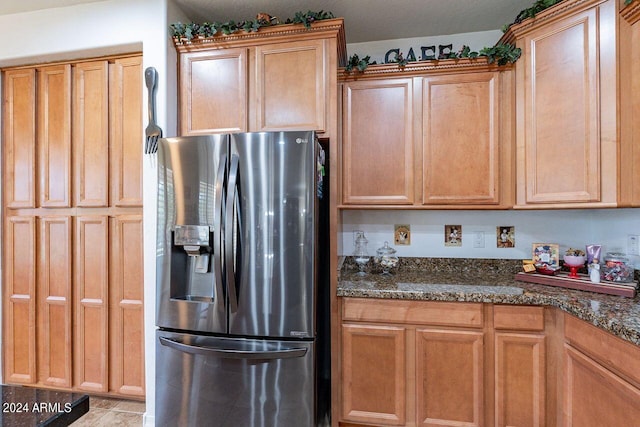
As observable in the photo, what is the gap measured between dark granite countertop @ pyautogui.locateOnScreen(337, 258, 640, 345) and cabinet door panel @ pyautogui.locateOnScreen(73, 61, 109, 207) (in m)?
1.78

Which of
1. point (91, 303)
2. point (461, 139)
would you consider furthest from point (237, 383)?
point (461, 139)

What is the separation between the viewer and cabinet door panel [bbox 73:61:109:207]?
2.06 m

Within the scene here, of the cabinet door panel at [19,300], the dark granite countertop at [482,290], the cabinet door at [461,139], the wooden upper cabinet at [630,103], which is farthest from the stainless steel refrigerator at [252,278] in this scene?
the wooden upper cabinet at [630,103]

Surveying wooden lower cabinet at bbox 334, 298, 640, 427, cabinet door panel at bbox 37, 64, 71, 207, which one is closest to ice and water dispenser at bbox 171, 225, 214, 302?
wooden lower cabinet at bbox 334, 298, 640, 427

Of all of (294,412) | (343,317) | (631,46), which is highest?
(631,46)

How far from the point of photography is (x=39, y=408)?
66cm

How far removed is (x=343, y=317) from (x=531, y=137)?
1.54 m

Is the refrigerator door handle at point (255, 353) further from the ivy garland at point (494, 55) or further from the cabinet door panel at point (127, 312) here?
the ivy garland at point (494, 55)

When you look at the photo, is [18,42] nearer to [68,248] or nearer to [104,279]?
[68,248]

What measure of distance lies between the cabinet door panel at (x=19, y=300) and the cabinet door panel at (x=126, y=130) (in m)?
0.78

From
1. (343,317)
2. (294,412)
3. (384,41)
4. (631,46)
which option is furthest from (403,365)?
(384,41)

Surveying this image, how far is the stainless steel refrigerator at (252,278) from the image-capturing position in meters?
1.54

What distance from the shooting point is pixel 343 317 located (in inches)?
69.8

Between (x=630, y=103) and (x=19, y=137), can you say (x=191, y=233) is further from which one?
(x=630, y=103)
